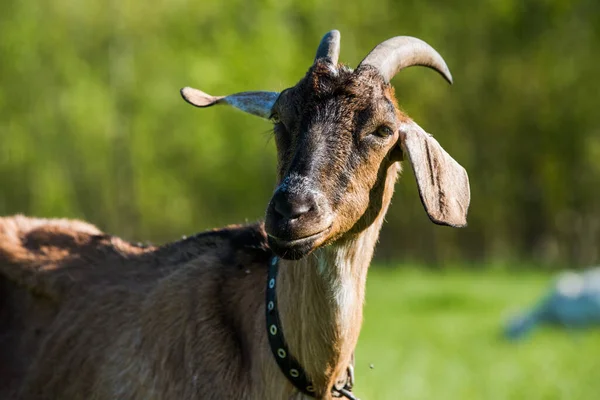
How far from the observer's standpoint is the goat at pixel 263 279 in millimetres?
4285

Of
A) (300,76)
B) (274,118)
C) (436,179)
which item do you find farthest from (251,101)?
(300,76)

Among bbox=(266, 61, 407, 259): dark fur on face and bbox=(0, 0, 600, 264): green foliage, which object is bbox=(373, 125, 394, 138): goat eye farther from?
bbox=(0, 0, 600, 264): green foliage

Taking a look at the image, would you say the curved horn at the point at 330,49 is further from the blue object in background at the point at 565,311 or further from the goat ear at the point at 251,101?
the blue object in background at the point at 565,311

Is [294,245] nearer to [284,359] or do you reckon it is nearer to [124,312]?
[284,359]

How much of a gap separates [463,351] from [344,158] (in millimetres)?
8197

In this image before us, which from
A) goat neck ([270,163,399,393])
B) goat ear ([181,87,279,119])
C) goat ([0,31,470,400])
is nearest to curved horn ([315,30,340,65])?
goat ([0,31,470,400])

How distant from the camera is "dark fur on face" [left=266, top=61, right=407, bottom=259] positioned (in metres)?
4.03

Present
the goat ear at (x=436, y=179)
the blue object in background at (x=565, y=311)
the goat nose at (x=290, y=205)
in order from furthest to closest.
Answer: the blue object in background at (x=565, y=311), the goat ear at (x=436, y=179), the goat nose at (x=290, y=205)

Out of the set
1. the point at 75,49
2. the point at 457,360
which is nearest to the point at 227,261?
the point at 457,360

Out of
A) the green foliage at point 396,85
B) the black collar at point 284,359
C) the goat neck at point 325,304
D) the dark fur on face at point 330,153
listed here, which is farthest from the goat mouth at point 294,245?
the green foliage at point 396,85

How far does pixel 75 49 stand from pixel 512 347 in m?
22.4

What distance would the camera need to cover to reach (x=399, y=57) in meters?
4.76

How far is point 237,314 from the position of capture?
4.83 m

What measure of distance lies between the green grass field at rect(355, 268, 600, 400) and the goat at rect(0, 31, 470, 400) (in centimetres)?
89
